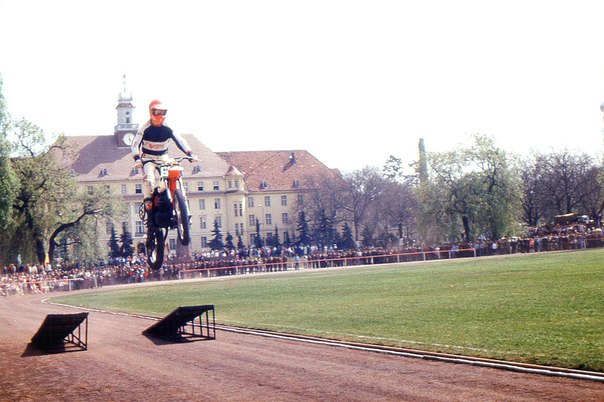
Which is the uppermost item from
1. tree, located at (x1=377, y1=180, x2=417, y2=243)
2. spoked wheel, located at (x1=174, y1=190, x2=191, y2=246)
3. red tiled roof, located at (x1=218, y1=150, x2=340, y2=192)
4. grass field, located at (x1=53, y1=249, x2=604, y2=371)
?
red tiled roof, located at (x1=218, y1=150, x2=340, y2=192)

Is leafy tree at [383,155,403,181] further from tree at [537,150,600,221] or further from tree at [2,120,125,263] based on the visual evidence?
tree at [2,120,125,263]

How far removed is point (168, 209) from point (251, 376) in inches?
171

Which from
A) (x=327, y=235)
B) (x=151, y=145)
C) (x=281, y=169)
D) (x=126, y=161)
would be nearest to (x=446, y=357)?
(x=151, y=145)

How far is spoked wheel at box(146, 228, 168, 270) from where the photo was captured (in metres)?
15.2

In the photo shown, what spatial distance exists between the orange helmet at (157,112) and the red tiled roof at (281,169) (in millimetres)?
96389

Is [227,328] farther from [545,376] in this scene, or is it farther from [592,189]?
[592,189]

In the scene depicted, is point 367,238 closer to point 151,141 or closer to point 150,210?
point 151,141

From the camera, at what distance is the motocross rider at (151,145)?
1512cm

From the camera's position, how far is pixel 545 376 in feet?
48.5

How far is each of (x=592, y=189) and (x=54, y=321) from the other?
329 feet

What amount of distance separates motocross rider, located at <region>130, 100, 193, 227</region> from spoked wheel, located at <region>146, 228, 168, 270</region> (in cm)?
24

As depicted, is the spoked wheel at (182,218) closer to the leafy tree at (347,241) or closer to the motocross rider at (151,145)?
the motocross rider at (151,145)

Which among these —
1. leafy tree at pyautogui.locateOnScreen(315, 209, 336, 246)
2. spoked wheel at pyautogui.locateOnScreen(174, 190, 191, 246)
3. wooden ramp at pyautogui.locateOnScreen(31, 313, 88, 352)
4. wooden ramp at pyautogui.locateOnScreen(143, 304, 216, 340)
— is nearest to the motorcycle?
spoked wheel at pyautogui.locateOnScreen(174, 190, 191, 246)

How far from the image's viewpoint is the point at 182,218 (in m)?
15.1
